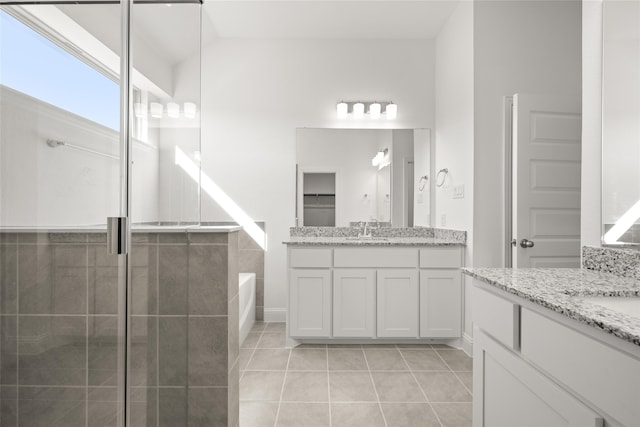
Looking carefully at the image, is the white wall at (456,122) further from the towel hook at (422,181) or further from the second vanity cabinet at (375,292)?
the second vanity cabinet at (375,292)

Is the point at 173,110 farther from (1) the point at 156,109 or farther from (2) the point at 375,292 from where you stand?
(2) the point at 375,292

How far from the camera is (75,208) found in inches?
38.6

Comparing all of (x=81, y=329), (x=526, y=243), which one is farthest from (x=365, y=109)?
(x=81, y=329)

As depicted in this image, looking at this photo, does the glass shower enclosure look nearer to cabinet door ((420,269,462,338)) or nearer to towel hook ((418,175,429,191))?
cabinet door ((420,269,462,338))

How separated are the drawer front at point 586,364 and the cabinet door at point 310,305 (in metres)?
1.86

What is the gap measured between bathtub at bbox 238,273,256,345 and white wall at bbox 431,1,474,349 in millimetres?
1812

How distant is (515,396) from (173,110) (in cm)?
157

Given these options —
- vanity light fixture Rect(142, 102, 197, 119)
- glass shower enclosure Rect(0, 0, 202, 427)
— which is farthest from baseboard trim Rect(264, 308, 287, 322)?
vanity light fixture Rect(142, 102, 197, 119)

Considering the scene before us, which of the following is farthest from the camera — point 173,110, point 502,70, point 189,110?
point 502,70

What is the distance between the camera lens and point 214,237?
1.50 meters

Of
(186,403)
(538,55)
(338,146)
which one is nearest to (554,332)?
(186,403)

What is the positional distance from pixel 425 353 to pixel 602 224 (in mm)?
1675

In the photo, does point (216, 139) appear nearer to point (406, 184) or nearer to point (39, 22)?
point (406, 184)

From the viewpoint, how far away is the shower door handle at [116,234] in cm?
104
